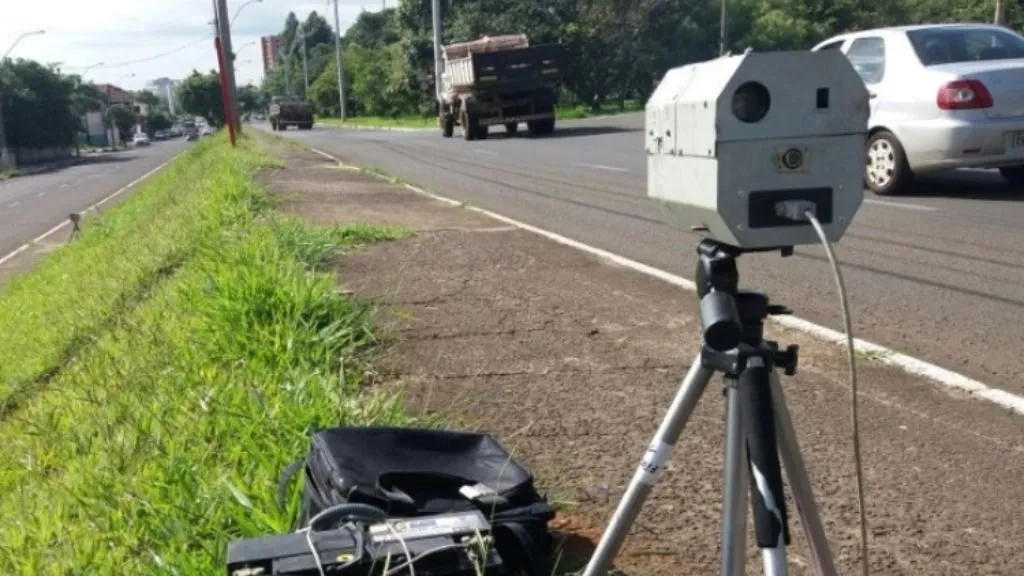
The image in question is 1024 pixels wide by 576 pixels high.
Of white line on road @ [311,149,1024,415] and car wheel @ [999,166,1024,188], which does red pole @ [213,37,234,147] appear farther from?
white line on road @ [311,149,1024,415]

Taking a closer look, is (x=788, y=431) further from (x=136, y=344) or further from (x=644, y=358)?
(x=136, y=344)

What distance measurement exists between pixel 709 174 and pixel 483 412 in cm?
222

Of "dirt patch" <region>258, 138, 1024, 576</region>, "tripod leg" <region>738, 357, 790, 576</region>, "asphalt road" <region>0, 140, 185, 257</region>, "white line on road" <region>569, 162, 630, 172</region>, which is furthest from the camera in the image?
"asphalt road" <region>0, 140, 185, 257</region>

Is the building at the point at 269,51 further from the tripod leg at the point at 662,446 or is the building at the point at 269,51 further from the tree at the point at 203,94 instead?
the tripod leg at the point at 662,446

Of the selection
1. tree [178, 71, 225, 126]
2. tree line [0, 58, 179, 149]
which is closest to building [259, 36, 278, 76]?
tree [178, 71, 225, 126]

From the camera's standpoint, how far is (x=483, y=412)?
3.88 meters

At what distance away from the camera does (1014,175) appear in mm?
9938

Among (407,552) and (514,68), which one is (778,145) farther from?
(514,68)

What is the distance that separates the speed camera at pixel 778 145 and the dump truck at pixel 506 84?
24.6 metres

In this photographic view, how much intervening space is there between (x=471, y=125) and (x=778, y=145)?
26003 mm

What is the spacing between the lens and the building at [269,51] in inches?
6748

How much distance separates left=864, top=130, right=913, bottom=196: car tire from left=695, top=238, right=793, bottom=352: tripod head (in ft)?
26.7

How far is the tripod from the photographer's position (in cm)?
168

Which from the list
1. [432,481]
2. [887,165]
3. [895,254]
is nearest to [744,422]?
[432,481]
